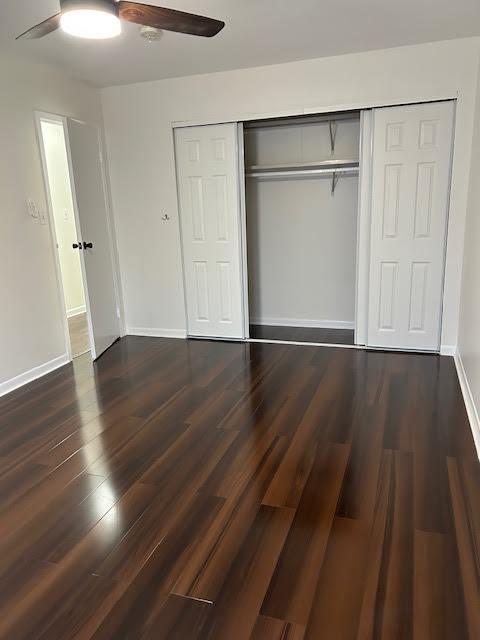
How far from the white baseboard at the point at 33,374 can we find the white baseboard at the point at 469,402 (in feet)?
10.8

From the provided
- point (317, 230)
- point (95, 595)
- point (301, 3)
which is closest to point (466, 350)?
point (317, 230)

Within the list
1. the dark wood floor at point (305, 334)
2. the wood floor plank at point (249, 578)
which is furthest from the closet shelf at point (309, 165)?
the wood floor plank at point (249, 578)

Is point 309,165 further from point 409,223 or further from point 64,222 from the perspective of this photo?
point 64,222

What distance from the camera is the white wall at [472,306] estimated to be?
9.07ft

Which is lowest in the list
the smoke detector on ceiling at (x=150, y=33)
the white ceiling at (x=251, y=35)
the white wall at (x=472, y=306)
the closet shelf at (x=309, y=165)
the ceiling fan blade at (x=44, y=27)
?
the white wall at (x=472, y=306)

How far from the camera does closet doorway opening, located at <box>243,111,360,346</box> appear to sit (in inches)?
183

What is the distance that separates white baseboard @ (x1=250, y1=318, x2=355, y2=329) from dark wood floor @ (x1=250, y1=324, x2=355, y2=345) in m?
0.08

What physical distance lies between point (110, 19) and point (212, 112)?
89.0 inches

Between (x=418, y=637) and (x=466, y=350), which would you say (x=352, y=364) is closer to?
(x=466, y=350)

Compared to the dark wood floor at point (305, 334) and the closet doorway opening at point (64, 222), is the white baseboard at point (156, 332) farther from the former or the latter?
the dark wood floor at point (305, 334)

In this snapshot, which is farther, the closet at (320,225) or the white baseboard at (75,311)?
the white baseboard at (75,311)

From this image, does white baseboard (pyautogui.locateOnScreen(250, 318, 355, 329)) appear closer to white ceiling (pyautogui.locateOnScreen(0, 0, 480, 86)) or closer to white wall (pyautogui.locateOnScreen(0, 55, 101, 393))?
white wall (pyautogui.locateOnScreen(0, 55, 101, 393))

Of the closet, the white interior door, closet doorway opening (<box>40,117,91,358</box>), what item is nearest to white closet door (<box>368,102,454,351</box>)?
the closet

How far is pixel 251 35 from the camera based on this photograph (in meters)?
3.23
